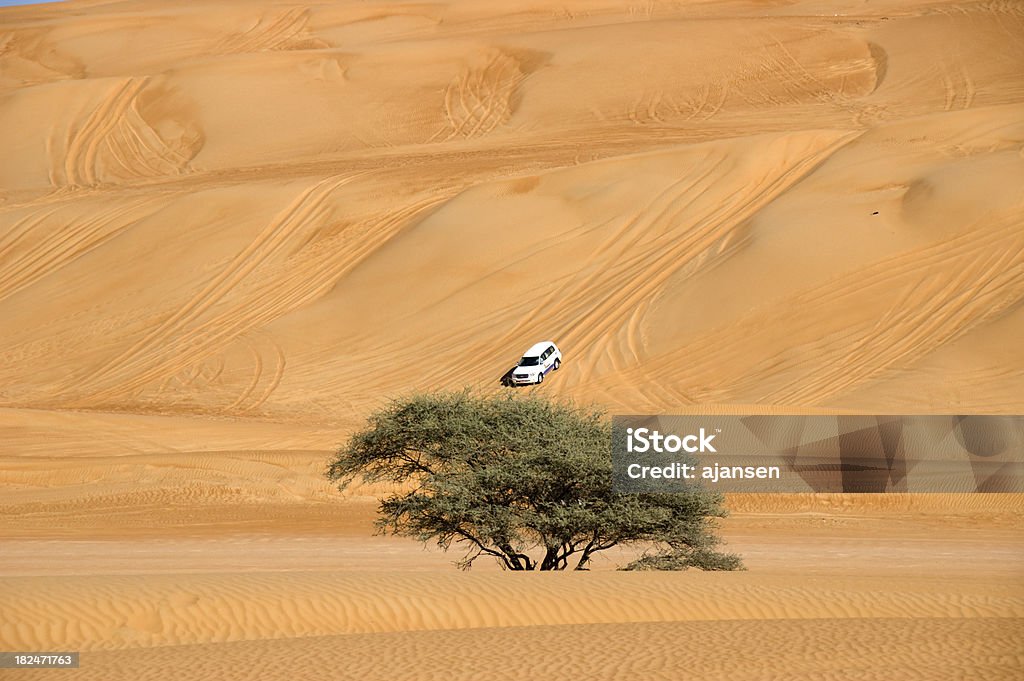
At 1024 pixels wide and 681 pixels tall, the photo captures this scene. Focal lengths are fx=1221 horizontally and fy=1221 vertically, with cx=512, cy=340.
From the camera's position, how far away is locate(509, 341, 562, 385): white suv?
30.2 m

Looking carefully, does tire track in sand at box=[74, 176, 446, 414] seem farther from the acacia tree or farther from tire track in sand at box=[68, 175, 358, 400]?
the acacia tree

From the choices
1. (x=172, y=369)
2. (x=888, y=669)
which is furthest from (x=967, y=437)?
(x=172, y=369)

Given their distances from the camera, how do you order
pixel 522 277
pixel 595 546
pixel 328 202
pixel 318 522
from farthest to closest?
pixel 328 202
pixel 522 277
pixel 318 522
pixel 595 546

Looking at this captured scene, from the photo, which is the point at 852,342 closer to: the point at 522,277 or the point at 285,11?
the point at 522,277

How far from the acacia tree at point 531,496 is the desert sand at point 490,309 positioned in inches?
46.8

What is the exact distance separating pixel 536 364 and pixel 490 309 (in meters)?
4.55

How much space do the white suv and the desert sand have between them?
483mm

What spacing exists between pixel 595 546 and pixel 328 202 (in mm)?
26818

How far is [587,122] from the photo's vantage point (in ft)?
173

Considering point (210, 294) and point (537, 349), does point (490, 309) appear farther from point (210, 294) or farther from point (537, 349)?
point (210, 294)

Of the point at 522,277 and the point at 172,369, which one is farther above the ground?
the point at 522,277

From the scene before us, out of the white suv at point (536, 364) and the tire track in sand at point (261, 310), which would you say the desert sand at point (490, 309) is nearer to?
the tire track in sand at point (261, 310)

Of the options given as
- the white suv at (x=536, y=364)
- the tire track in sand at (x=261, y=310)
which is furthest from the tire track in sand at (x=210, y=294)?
the white suv at (x=536, y=364)

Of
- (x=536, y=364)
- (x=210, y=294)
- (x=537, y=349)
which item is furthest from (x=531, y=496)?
(x=210, y=294)
